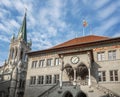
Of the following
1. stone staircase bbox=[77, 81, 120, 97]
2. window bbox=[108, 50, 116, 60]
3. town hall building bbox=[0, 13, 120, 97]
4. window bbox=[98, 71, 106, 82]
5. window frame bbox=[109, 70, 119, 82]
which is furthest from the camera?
window bbox=[108, 50, 116, 60]

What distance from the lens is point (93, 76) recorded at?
2414cm

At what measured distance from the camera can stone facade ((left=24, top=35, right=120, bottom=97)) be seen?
2229 centimetres

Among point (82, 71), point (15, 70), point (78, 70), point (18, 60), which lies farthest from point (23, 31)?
point (82, 71)

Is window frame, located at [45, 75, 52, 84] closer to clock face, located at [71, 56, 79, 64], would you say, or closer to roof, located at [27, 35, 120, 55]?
roof, located at [27, 35, 120, 55]

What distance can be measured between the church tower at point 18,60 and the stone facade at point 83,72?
25634 millimetres

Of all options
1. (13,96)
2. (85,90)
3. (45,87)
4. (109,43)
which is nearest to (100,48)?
(109,43)

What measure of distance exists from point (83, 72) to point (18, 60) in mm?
43782

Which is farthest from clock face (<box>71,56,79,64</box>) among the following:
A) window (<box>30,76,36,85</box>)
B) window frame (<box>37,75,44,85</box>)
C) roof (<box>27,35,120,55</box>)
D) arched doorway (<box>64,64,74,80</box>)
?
window (<box>30,76,36,85</box>)

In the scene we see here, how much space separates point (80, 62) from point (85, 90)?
4.36 m

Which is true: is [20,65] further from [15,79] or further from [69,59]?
[69,59]

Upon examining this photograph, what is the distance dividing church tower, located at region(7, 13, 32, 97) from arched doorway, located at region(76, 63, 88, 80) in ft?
106

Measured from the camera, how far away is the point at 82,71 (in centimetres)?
2462

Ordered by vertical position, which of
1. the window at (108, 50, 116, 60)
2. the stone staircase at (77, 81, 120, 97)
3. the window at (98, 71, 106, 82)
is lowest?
the stone staircase at (77, 81, 120, 97)

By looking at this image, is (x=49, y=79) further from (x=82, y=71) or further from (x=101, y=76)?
(x=101, y=76)
